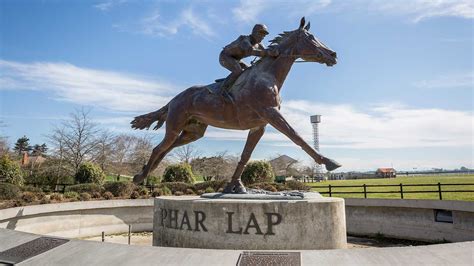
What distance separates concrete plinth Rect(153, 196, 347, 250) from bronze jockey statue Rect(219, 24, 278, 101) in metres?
2.45

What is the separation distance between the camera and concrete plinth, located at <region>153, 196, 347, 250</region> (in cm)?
589

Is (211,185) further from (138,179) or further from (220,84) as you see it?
(220,84)

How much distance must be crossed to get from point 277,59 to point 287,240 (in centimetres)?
369

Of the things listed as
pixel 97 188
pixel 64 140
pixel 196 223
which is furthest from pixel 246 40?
pixel 64 140

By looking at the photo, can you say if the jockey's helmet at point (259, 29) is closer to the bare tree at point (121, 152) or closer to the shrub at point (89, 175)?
the shrub at point (89, 175)

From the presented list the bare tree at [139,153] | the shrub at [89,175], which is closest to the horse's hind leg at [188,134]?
the shrub at [89,175]

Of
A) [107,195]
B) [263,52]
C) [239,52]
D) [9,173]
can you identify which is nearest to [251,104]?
[263,52]

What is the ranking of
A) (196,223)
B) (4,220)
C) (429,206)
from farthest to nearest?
(429,206) → (4,220) → (196,223)

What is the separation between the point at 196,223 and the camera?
250 inches

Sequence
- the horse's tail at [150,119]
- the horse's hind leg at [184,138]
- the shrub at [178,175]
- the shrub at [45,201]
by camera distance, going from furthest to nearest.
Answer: the shrub at [178,175] → the shrub at [45,201] → the horse's tail at [150,119] → the horse's hind leg at [184,138]

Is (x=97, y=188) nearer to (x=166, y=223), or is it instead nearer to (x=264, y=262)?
(x=166, y=223)

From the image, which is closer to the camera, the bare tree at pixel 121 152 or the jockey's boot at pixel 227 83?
the jockey's boot at pixel 227 83

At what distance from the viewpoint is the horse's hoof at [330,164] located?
618 centimetres

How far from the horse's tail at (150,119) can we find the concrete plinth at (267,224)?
3150 mm
